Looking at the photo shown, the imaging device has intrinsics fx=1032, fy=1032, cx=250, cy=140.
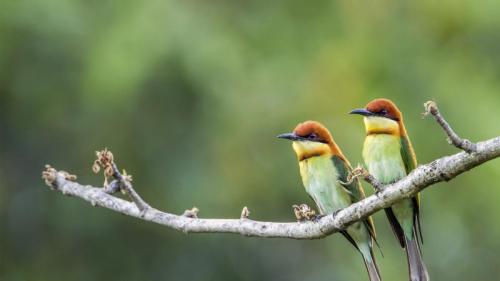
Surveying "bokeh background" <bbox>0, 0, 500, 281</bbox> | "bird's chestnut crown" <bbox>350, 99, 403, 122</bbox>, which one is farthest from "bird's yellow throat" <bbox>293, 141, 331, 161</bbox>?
"bokeh background" <bbox>0, 0, 500, 281</bbox>

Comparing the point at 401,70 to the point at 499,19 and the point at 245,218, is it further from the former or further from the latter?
the point at 245,218

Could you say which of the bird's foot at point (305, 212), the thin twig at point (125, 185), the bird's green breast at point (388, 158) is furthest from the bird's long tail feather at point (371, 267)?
the thin twig at point (125, 185)

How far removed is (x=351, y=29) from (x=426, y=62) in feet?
2.27

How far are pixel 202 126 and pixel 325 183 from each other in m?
3.99

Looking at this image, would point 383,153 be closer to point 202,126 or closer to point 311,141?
point 311,141

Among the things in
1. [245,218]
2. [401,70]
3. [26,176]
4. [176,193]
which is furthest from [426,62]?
[245,218]

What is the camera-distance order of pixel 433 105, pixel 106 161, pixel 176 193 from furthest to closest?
pixel 176 193
pixel 106 161
pixel 433 105

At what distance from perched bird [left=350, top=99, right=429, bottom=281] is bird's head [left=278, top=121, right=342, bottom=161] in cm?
17

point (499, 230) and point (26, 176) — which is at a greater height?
point (26, 176)

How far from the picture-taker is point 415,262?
10.7 ft

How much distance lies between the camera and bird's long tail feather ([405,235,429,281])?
10.5 feet

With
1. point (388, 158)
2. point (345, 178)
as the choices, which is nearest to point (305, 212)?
point (388, 158)

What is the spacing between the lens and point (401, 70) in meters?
8.37

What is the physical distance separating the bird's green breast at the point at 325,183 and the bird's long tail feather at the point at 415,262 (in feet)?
1.12
